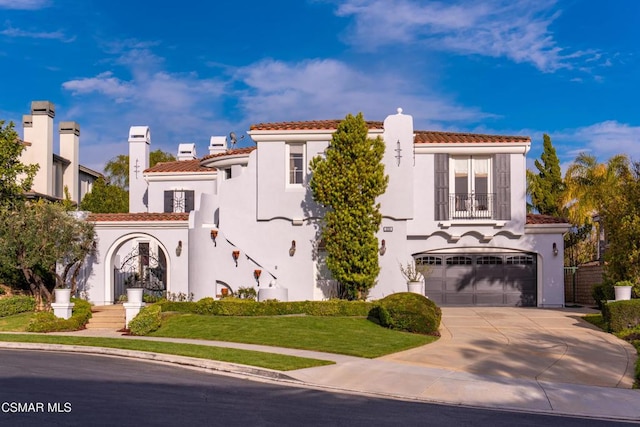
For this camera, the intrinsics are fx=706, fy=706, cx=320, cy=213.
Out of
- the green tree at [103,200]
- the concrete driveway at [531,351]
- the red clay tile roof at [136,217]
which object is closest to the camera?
the concrete driveway at [531,351]

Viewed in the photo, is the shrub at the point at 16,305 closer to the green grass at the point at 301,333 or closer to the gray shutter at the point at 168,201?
the green grass at the point at 301,333

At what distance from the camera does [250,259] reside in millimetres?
27922

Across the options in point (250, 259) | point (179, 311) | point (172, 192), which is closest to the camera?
point (179, 311)

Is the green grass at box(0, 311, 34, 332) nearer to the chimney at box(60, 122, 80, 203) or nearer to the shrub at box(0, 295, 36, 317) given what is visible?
the shrub at box(0, 295, 36, 317)

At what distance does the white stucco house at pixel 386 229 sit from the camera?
2833cm

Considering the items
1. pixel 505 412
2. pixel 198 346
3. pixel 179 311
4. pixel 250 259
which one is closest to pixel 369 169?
pixel 250 259

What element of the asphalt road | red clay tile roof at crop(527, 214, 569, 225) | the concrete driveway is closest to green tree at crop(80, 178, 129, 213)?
the concrete driveway

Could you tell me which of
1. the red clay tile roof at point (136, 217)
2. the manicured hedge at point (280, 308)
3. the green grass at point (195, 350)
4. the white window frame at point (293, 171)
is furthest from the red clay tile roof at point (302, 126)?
the green grass at point (195, 350)

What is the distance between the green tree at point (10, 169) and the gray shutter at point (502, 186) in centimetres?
1937

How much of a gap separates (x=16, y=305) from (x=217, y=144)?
16.7 meters

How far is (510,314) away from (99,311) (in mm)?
15463

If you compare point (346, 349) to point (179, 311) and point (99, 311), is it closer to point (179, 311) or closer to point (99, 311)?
point (179, 311)

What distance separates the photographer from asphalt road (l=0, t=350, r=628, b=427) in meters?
10.4

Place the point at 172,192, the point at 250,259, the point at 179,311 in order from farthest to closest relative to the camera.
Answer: the point at 172,192, the point at 250,259, the point at 179,311
